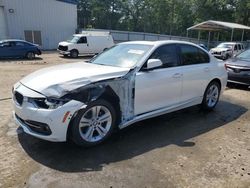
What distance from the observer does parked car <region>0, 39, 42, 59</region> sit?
1833 centimetres

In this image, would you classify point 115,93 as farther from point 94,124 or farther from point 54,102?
point 54,102

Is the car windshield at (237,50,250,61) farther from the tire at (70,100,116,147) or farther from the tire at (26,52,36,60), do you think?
the tire at (26,52,36,60)

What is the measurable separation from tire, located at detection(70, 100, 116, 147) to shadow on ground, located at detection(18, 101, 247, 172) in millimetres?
150

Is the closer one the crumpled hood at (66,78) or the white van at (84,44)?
the crumpled hood at (66,78)

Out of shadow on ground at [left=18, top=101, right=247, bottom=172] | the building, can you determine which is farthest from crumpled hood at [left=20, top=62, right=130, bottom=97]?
the building

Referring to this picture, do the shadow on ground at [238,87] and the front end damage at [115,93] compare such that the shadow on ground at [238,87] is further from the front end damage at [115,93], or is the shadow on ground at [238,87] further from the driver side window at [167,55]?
the front end damage at [115,93]

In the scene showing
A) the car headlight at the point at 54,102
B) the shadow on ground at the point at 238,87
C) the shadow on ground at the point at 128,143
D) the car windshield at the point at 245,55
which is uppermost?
the car headlight at the point at 54,102

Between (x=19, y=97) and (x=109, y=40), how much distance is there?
64.6 feet

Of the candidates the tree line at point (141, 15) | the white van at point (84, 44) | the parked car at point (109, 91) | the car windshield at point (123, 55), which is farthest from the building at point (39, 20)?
the parked car at point (109, 91)

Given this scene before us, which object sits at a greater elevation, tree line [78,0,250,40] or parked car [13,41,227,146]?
tree line [78,0,250,40]

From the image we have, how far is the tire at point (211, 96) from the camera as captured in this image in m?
6.42

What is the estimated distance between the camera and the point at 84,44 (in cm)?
2178

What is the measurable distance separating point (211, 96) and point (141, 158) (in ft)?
10.6

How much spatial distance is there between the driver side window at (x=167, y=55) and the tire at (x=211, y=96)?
1389mm
